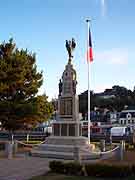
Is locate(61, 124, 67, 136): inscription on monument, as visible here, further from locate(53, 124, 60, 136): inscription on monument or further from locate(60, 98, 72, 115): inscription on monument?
locate(60, 98, 72, 115): inscription on monument

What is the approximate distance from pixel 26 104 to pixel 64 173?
67.1ft

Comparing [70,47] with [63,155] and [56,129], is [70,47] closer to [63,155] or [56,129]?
[56,129]

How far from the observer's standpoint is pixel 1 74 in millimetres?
36562

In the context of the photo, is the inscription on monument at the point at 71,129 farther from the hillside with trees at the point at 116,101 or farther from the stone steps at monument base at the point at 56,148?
the hillside with trees at the point at 116,101

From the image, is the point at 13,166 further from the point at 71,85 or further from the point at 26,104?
the point at 26,104

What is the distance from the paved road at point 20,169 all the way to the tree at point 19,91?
13747 millimetres

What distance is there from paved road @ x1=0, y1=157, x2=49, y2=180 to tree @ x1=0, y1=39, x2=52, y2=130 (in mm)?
13747

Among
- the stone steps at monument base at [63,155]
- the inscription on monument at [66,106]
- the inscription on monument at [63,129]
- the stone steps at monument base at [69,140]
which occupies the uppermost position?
the inscription on monument at [66,106]

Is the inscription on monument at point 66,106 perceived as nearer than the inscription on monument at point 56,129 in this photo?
Yes

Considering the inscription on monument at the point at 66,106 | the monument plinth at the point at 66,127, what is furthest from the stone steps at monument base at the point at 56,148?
the inscription on monument at the point at 66,106

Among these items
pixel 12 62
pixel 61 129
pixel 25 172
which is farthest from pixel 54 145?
pixel 12 62

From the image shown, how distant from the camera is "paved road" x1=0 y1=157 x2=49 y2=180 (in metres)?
16.7

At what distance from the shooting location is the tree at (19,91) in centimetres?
3616

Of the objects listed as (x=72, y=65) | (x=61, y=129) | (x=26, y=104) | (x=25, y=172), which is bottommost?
(x=25, y=172)
